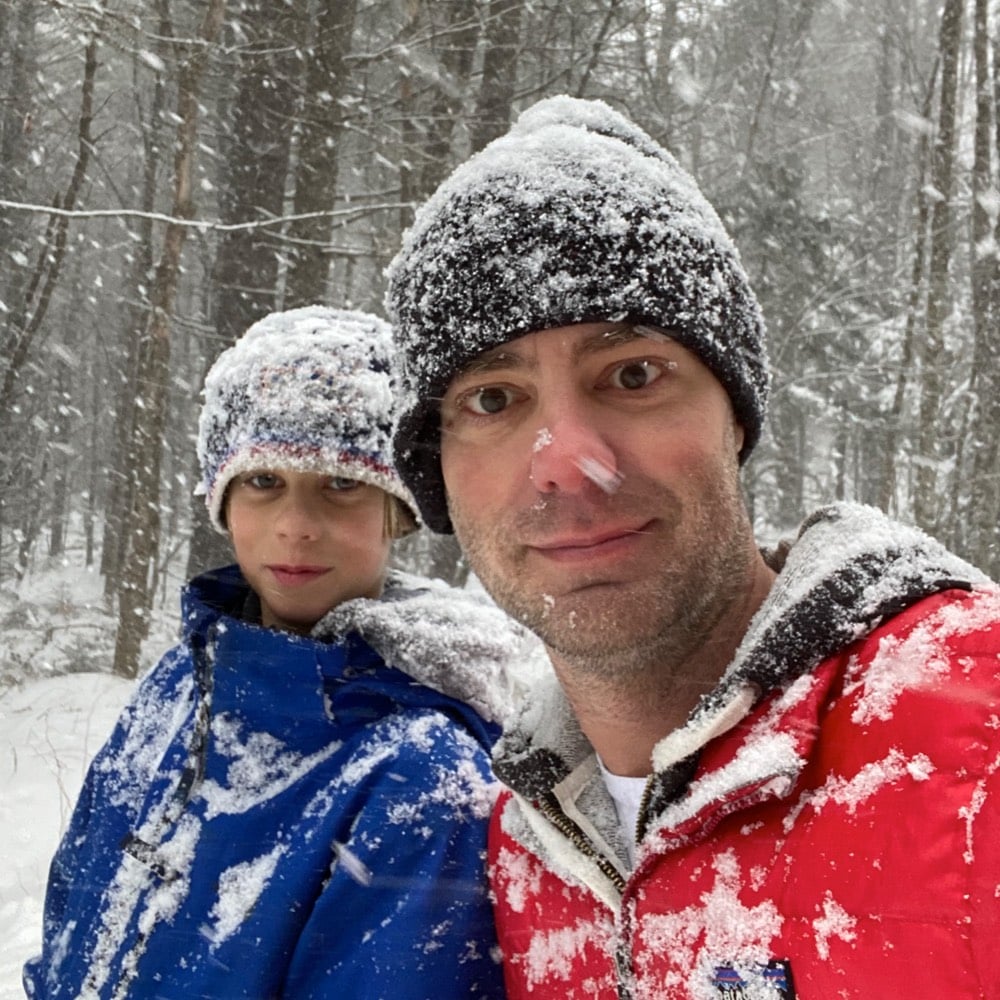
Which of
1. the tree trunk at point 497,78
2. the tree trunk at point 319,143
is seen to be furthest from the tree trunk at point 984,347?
the tree trunk at point 319,143

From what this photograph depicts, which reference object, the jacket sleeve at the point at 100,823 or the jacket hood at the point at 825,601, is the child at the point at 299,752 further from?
the jacket hood at the point at 825,601

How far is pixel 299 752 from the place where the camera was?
6.07ft

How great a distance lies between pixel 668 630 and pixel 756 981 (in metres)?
0.50

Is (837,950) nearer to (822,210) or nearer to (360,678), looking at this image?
(360,678)

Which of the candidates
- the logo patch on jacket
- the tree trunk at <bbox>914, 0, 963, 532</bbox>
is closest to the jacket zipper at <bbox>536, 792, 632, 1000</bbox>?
the logo patch on jacket

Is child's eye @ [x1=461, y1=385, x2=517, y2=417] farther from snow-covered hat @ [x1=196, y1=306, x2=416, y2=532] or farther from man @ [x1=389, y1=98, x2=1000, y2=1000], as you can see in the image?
snow-covered hat @ [x1=196, y1=306, x2=416, y2=532]

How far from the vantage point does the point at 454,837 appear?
5.65ft

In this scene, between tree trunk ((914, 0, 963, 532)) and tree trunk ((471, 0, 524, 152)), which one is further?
tree trunk ((914, 0, 963, 532))

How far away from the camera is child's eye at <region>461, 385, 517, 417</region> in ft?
5.15

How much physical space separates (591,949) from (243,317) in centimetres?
695

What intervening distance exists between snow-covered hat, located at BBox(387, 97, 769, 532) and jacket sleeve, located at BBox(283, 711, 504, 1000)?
0.70 m

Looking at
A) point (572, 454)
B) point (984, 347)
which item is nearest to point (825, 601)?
point (572, 454)

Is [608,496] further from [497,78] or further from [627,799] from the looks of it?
[497,78]

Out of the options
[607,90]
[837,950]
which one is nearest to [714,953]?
[837,950]
